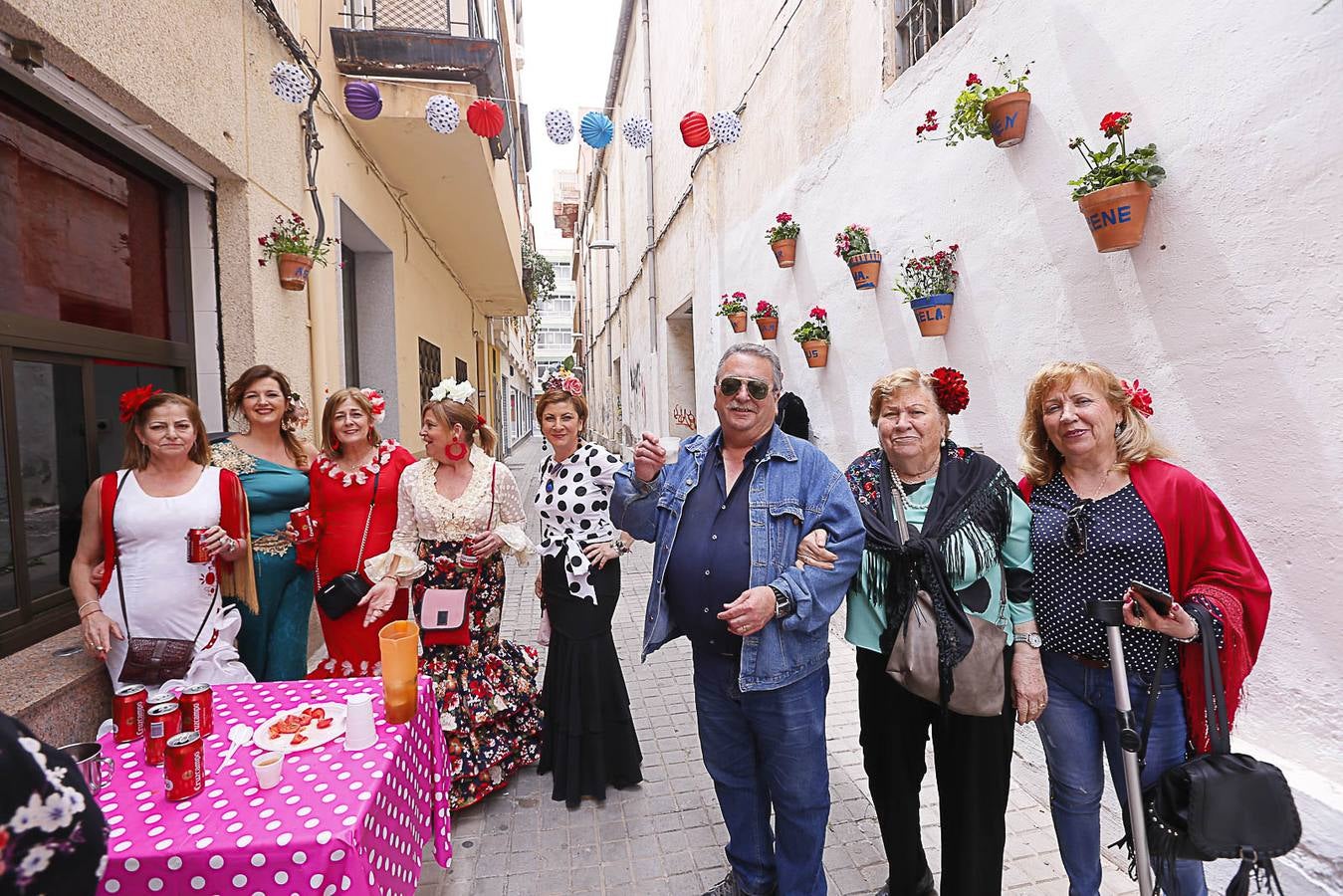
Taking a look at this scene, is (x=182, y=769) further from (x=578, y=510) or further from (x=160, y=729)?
(x=578, y=510)

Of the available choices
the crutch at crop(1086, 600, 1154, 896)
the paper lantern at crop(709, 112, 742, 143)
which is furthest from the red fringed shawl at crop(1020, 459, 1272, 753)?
the paper lantern at crop(709, 112, 742, 143)

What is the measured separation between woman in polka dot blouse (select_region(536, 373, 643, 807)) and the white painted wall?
7.22ft

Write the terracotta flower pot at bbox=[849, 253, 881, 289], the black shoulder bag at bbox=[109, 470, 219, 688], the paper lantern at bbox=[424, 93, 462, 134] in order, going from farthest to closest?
1. the paper lantern at bbox=[424, 93, 462, 134]
2. the terracotta flower pot at bbox=[849, 253, 881, 289]
3. the black shoulder bag at bbox=[109, 470, 219, 688]

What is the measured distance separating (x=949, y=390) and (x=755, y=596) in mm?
1007

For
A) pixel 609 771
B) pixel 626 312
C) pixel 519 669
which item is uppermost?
pixel 626 312

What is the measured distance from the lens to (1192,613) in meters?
1.77

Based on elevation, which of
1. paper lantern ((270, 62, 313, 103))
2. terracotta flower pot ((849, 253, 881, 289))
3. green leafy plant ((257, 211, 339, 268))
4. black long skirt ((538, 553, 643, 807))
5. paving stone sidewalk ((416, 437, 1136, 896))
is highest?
paper lantern ((270, 62, 313, 103))

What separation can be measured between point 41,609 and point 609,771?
104 inches

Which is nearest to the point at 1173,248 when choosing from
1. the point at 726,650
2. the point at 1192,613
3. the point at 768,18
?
the point at 1192,613

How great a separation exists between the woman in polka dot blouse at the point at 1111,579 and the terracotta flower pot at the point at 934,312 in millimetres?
1641

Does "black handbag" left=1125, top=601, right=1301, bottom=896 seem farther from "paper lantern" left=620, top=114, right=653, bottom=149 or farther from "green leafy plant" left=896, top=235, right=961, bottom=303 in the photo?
"paper lantern" left=620, top=114, right=653, bottom=149

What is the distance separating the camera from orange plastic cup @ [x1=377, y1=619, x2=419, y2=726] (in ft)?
6.48

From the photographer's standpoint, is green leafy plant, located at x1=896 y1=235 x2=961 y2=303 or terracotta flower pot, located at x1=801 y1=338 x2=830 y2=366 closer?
green leafy plant, located at x1=896 y1=235 x2=961 y2=303

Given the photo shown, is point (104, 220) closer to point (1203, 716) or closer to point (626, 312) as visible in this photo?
point (1203, 716)
